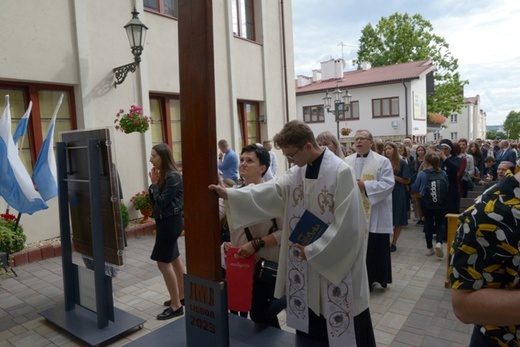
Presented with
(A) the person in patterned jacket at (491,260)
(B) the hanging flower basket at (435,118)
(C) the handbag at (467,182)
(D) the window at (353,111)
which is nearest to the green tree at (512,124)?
(B) the hanging flower basket at (435,118)

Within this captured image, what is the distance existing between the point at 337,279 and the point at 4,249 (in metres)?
4.67

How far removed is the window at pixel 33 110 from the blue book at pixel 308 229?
19.8 ft

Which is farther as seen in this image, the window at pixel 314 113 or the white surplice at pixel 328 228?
the window at pixel 314 113

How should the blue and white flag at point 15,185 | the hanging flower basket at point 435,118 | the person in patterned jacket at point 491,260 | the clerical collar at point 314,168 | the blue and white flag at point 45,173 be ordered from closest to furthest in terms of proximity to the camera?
the person in patterned jacket at point 491,260 < the clerical collar at point 314,168 < the blue and white flag at point 15,185 < the blue and white flag at point 45,173 < the hanging flower basket at point 435,118

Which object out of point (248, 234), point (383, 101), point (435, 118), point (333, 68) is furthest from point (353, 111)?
point (248, 234)

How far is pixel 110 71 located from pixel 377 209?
6271mm

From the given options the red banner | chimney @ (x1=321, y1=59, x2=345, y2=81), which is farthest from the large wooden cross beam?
chimney @ (x1=321, y1=59, x2=345, y2=81)

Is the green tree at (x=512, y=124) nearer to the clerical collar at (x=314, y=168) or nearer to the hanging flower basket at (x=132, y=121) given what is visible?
the hanging flower basket at (x=132, y=121)

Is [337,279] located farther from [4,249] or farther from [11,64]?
[11,64]

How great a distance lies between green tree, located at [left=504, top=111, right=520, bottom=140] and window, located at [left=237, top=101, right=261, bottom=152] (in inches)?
3541

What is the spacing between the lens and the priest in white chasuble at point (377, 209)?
4.74 metres

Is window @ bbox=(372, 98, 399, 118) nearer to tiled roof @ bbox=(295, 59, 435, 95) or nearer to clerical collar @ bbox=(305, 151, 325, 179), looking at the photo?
tiled roof @ bbox=(295, 59, 435, 95)

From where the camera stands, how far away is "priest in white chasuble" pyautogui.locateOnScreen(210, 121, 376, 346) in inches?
91.7

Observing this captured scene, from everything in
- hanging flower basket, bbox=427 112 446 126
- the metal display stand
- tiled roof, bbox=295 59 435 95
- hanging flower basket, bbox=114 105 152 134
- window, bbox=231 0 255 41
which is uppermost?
tiled roof, bbox=295 59 435 95
